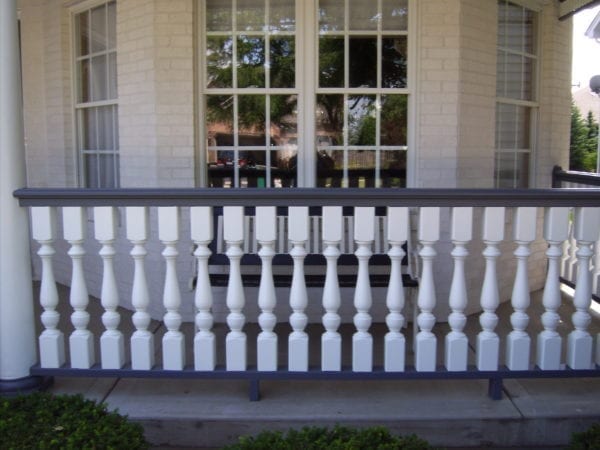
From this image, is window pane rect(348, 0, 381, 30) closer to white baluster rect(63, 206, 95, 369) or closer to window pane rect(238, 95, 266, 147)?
window pane rect(238, 95, 266, 147)

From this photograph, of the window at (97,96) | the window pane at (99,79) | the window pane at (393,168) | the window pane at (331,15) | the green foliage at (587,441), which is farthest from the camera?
the window pane at (99,79)

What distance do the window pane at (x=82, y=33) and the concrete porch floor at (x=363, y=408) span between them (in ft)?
11.7

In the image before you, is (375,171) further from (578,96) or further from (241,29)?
(578,96)

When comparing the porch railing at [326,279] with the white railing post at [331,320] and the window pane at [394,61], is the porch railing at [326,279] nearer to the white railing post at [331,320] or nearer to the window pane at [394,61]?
the white railing post at [331,320]

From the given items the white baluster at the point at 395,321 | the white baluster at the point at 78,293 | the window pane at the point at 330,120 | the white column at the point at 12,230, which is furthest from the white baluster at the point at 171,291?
the window pane at the point at 330,120

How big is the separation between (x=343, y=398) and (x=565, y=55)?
4568 millimetres

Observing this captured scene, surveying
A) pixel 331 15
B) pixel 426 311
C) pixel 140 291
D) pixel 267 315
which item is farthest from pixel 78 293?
pixel 331 15

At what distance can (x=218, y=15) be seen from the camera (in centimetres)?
524

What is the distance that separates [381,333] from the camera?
4.92 m

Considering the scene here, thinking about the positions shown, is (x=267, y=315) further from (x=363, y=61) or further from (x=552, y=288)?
(x=363, y=61)

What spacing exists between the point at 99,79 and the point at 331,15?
2.28 metres

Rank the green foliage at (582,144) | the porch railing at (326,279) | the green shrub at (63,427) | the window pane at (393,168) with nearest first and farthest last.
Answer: the green shrub at (63,427) → the porch railing at (326,279) → the window pane at (393,168) → the green foliage at (582,144)

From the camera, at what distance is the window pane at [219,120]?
17.3 feet

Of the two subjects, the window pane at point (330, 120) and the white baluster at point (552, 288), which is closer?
the white baluster at point (552, 288)
